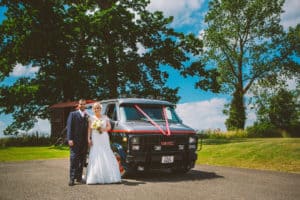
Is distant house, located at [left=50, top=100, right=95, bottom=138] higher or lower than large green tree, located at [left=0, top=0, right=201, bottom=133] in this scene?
lower

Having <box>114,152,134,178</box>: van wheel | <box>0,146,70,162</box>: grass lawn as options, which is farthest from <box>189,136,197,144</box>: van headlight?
<box>0,146,70,162</box>: grass lawn

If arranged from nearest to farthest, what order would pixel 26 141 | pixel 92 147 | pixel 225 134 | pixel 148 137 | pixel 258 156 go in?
1. pixel 92 147
2. pixel 148 137
3. pixel 258 156
4. pixel 26 141
5. pixel 225 134

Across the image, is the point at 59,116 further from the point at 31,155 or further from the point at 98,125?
the point at 98,125

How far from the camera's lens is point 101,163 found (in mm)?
9148

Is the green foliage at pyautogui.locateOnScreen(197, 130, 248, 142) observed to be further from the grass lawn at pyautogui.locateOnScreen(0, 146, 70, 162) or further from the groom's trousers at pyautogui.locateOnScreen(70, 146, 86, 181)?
the groom's trousers at pyautogui.locateOnScreen(70, 146, 86, 181)

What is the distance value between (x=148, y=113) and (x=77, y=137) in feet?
7.94

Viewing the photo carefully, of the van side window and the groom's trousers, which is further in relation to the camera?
the van side window

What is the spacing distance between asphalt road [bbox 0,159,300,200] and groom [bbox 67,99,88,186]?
0.57 meters

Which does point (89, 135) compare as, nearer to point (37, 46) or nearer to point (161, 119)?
point (161, 119)

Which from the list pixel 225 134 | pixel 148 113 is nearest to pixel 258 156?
pixel 148 113

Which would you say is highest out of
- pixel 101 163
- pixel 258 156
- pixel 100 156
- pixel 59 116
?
pixel 59 116

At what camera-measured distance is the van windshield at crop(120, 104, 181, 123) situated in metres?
10.3

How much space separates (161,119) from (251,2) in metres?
35.8

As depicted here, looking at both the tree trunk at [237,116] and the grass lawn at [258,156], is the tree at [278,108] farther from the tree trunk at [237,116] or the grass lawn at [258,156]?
the grass lawn at [258,156]
